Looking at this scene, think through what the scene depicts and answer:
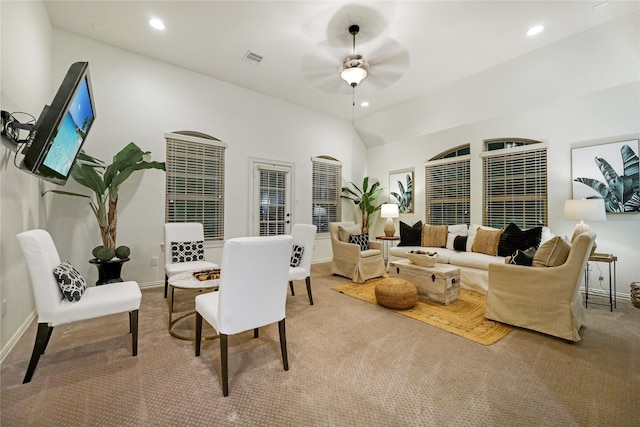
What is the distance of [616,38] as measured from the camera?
121 inches

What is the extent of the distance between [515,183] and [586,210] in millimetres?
1277

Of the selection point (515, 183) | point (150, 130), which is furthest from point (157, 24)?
point (515, 183)

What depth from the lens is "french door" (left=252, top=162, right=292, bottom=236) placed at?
16.8 feet

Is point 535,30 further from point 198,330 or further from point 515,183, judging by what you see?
point 198,330

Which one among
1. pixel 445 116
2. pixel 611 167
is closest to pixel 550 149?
pixel 611 167

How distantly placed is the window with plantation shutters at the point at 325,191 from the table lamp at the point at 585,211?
4.17 meters

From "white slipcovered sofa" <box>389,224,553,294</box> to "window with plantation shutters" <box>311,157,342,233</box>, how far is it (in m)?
1.96

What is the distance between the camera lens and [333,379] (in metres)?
1.82

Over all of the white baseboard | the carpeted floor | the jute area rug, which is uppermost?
the white baseboard

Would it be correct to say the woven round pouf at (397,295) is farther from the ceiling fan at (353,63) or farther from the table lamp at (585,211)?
the ceiling fan at (353,63)

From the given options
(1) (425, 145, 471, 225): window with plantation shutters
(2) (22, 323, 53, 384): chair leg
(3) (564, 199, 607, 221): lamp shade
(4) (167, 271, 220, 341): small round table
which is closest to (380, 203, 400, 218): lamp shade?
(1) (425, 145, 471, 225): window with plantation shutters

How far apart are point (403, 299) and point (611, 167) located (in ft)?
10.8

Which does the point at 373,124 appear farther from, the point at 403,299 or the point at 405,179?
the point at 403,299

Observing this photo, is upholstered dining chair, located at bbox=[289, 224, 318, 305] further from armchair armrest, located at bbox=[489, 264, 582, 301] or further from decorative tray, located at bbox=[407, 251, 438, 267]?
armchair armrest, located at bbox=[489, 264, 582, 301]
